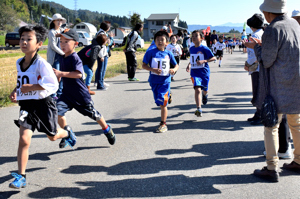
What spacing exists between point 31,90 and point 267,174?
9.30 feet

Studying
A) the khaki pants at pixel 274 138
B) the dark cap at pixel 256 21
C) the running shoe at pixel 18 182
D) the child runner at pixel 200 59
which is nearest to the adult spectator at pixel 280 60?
the khaki pants at pixel 274 138

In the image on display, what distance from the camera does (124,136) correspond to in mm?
5500

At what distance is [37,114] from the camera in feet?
11.8

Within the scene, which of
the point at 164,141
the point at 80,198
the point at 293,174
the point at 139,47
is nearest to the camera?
the point at 80,198

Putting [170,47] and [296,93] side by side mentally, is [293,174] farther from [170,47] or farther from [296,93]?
[170,47]

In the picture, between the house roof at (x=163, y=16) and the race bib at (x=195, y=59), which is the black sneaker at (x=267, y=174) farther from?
the house roof at (x=163, y=16)

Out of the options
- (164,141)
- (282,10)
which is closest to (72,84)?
(164,141)

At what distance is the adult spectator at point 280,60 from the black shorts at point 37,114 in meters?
2.48

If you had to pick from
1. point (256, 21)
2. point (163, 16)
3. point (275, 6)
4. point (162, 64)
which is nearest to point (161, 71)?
point (162, 64)

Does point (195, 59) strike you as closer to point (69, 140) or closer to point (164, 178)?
point (69, 140)

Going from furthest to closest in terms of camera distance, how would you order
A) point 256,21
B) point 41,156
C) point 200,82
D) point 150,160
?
point 200,82 < point 256,21 < point 41,156 < point 150,160

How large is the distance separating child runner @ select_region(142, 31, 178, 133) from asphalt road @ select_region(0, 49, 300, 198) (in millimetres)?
462

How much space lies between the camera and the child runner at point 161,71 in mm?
5719

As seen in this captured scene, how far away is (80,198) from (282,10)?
9.68ft
